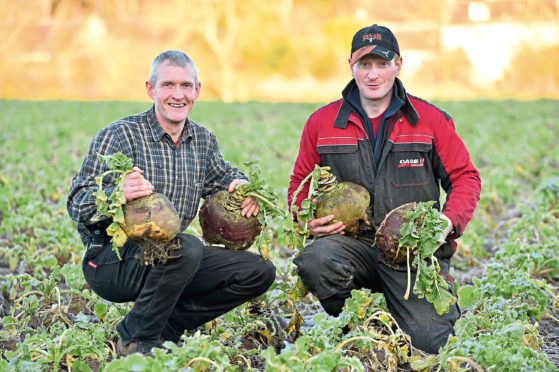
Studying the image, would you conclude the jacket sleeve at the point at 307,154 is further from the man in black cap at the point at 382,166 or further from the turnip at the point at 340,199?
the turnip at the point at 340,199

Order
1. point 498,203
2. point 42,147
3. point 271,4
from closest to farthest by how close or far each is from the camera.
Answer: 1. point 498,203
2. point 42,147
3. point 271,4

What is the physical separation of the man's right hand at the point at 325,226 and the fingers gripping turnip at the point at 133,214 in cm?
97

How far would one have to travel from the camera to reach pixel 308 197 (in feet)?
13.8

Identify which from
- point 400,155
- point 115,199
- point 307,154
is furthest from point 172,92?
point 400,155

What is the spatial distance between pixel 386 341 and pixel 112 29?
1872 inches

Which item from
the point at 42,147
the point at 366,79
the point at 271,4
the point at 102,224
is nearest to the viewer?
the point at 102,224

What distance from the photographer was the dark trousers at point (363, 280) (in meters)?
4.28

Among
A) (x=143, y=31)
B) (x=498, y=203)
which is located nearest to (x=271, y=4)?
(x=143, y=31)

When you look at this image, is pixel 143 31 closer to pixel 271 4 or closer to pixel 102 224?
pixel 271 4

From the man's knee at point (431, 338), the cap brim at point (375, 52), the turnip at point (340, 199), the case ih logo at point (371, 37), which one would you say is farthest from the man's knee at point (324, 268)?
the case ih logo at point (371, 37)

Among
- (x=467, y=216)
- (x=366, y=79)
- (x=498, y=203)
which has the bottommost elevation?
(x=498, y=203)

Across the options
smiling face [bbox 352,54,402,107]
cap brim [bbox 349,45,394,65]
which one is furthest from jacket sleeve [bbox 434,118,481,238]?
cap brim [bbox 349,45,394,65]

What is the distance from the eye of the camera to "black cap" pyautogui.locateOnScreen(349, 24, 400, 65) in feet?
15.0

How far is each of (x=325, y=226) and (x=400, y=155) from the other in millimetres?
665
